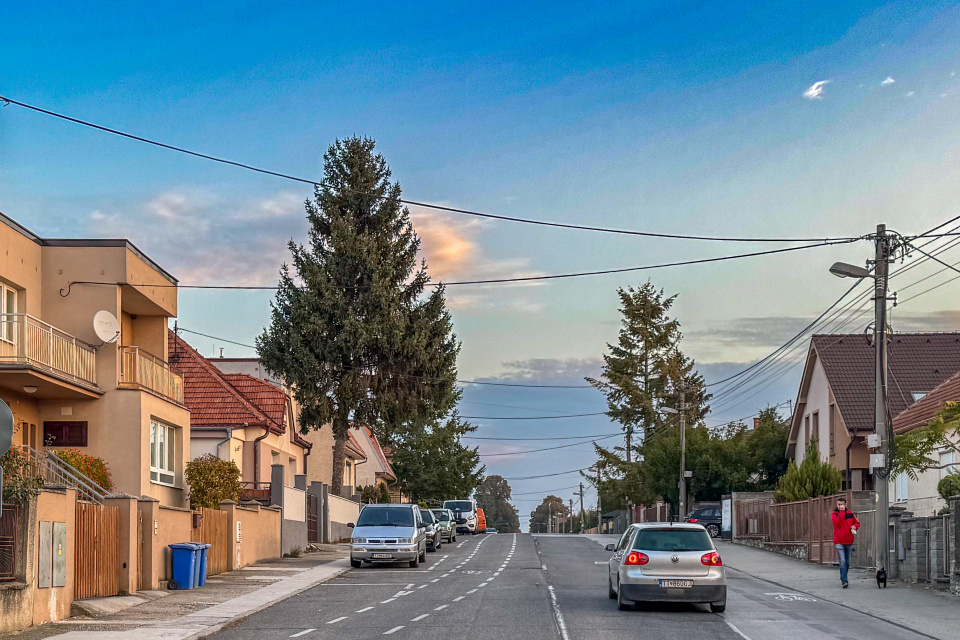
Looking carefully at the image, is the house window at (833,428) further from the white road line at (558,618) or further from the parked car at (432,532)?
the white road line at (558,618)

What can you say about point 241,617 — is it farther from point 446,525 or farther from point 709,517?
point 709,517

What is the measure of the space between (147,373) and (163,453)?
2.73m

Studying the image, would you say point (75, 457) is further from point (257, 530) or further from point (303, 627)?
point (303, 627)

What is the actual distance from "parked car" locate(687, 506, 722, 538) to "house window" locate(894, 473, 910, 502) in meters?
12.7

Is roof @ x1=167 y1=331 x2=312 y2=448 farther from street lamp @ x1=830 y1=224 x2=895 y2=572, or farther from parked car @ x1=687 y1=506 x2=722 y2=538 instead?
street lamp @ x1=830 y1=224 x2=895 y2=572

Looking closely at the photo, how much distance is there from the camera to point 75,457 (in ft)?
80.3

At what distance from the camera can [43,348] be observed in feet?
78.9

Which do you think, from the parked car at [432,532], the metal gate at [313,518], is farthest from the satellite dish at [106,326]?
the metal gate at [313,518]

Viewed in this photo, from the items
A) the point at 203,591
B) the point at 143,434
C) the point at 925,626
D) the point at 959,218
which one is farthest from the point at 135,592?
the point at 959,218

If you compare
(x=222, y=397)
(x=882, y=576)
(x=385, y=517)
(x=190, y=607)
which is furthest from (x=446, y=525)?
(x=190, y=607)

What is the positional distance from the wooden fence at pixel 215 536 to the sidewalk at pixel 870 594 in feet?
42.3

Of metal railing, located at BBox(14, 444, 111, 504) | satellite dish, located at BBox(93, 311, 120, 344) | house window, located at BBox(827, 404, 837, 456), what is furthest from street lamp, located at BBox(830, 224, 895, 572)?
house window, located at BBox(827, 404, 837, 456)

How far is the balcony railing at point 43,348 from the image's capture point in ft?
76.3

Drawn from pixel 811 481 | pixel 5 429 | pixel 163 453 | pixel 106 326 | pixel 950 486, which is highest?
pixel 106 326
